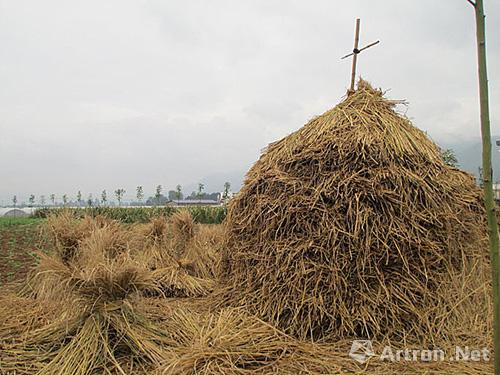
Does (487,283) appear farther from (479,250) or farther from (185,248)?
(185,248)

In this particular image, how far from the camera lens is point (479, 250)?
168 inches

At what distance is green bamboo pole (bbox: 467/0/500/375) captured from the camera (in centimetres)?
179

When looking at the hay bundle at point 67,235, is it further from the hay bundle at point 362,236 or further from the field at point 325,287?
the hay bundle at point 362,236

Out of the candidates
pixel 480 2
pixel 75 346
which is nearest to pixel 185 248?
pixel 75 346

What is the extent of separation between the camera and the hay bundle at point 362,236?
12.8 feet

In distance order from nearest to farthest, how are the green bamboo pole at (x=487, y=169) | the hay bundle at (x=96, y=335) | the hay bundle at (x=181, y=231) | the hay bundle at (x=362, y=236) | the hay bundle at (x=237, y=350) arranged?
the green bamboo pole at (x=487, y=169)
the hay bundle at (x=237, y=350)
the hay bundle at (x=96, y=335)
the hay bundle at (x=362, y=236)
the hay bundle at (x=181, y=231)

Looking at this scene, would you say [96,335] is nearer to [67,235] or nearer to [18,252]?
[67,235]

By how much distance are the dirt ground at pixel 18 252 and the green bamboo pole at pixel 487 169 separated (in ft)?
15.9

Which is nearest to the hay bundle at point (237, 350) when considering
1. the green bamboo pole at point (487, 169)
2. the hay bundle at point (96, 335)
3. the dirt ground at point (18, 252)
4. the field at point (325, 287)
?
the field at point (325, 287)

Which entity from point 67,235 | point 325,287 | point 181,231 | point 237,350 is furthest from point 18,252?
point 325,287

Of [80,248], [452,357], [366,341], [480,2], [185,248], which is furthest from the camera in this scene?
[185,248]

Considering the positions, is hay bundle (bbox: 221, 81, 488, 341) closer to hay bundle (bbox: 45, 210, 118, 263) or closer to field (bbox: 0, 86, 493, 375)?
field (bbox: 0, 86, 493, 375)

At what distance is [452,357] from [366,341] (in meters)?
0.70

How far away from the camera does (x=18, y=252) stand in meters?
11.4
